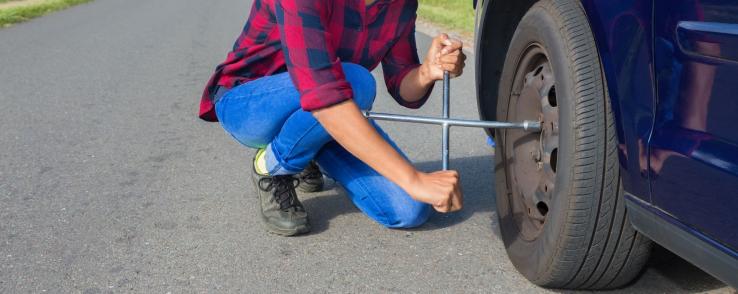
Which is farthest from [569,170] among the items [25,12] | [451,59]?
[25,12]

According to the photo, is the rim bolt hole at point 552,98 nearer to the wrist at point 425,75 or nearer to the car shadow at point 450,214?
the wrist at point 425,75

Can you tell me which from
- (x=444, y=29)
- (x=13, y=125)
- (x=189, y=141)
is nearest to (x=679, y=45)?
(x=189, y=141)

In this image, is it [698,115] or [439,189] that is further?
[439,189]

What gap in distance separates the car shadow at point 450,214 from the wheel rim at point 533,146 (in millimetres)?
397

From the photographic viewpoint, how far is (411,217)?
2754 millimetres

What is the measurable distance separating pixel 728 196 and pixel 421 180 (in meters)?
0.90

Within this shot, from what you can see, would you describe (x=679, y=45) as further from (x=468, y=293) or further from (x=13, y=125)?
(x=13, y=125)

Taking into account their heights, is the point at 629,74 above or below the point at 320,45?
above

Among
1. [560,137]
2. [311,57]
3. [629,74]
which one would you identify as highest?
[629,74]

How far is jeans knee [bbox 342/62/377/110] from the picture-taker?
2.59 m

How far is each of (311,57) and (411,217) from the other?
76 centimetres

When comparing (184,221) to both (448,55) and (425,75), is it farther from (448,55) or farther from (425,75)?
(448,55)

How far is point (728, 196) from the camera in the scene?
57.1 inches

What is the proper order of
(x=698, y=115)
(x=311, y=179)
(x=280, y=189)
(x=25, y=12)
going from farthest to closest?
(x=25, y=12) < (x=311, y=179) < (x=280, y=189) < (x=698, y=115)
